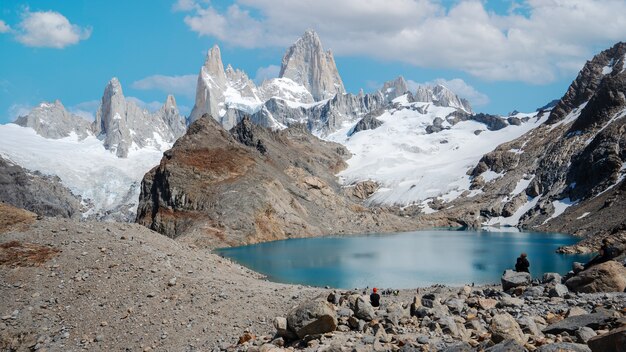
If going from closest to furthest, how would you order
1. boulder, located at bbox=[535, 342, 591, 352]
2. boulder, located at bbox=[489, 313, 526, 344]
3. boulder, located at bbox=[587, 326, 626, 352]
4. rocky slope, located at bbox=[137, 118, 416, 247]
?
boulder, located at bbox=[587, 326, 626, 352] < boulder, located at bbox=[535, 342, 591, 352] < boulder, located at bbox=[489, 313, 526, 344] < rocky slope, located at bbox=[137, 118, 416, 247]

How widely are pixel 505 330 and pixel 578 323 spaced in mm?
2498

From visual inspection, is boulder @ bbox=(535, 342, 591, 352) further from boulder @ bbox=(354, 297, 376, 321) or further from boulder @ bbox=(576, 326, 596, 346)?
boulder @ bbox=(354, 297, 376, 321)

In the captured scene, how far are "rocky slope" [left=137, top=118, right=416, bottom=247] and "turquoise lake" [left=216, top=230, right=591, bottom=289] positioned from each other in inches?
371

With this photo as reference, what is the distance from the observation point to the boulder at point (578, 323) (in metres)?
17.1

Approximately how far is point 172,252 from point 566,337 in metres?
26.9

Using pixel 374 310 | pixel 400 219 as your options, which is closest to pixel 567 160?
pixel 400 219

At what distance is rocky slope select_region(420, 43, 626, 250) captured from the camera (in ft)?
405

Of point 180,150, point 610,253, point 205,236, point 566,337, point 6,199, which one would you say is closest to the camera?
point 566,337

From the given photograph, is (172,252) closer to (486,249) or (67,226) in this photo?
(67,226)

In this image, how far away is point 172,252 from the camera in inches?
1480

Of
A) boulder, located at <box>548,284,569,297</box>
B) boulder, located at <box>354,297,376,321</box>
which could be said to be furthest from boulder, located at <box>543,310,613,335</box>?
boulder, located at <box>354,297,376,321</box>

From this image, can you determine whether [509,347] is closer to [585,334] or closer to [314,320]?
[585,334]

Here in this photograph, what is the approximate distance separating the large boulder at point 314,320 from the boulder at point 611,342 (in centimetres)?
984

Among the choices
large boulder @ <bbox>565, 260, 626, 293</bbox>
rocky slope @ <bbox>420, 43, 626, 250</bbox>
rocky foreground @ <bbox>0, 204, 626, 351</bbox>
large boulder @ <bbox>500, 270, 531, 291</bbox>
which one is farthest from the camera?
rocky slope @ <bbox>420, 43, 626, 250</bbox>
